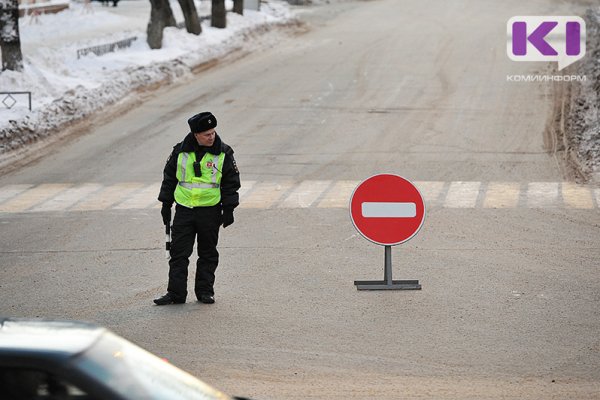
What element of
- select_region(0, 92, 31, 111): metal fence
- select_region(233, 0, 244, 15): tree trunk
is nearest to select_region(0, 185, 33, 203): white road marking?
select_region(0, 92, 31, 111): metal fence

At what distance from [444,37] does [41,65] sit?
14070 mm

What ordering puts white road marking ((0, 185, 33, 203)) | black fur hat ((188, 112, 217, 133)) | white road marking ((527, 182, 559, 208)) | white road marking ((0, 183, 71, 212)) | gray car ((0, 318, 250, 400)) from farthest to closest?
white road marking ((0, 185, 33, 203))
white road marking ((0, 183, 71, 212))
white road marking ((527, 182, 559, 208))
black fur hat ((188, 112, 217, 133))
gray car ((0, 318, 250, 400))

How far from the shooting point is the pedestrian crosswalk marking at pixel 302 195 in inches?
603

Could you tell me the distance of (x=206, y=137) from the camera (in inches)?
380

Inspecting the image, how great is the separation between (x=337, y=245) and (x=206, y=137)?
139 inches

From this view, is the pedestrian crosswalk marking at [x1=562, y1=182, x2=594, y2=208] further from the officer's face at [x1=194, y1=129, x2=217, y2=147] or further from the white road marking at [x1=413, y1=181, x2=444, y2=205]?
the officer's face at [x1=194, y1=129, x2=217, y2=147]

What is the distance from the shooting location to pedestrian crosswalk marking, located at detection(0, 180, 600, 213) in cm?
1532

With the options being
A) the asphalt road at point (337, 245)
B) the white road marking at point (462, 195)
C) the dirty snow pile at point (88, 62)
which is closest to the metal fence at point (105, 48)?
the dirty snow pile at point (88, 62)

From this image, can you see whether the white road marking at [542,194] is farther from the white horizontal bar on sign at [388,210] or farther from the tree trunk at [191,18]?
the tree trunk at [191,18]

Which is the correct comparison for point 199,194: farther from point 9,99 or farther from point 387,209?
point 9,99

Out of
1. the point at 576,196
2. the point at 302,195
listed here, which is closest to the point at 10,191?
the point at 302,195

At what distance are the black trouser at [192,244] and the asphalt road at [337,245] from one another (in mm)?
186

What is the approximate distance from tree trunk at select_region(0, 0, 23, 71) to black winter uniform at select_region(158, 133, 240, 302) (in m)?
14.2

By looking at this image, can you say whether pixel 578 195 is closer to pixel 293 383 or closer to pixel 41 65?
pixel 293 383
